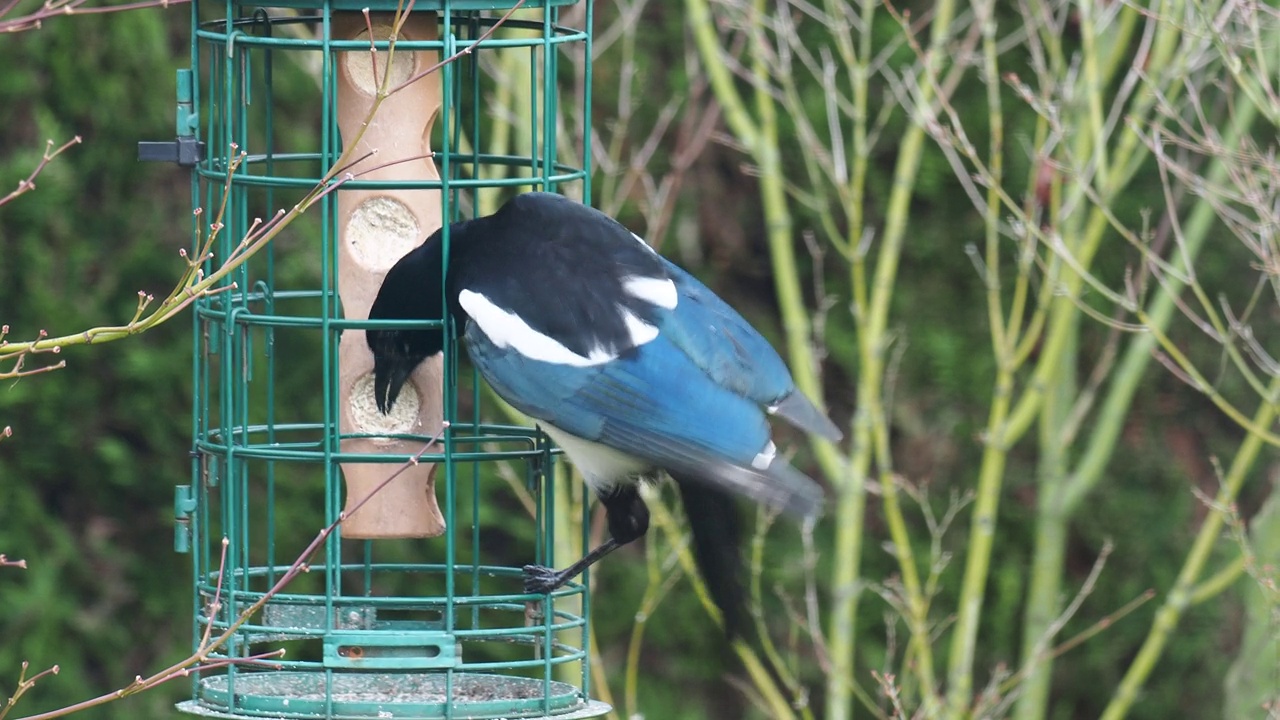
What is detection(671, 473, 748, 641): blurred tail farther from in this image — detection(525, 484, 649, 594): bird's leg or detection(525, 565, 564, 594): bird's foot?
detection(525, 565, 564, 594): bird's foot

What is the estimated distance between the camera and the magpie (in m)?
3.48

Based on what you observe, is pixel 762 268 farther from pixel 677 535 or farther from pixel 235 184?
pixel 235 184

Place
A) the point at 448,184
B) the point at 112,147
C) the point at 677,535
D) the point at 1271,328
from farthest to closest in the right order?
1. the point at 1271,328
2. the point at 112,147
3. the point at 677,535
4. the point at 448,184

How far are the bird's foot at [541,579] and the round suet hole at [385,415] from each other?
39 centimetres

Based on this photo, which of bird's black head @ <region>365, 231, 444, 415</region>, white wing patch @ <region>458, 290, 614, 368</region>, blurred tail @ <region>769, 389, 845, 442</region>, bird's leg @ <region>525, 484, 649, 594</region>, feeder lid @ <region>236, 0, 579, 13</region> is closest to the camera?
feeder lid @ <region>236, 0, 579, 13</region>

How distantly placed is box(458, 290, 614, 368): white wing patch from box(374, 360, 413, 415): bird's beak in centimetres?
28

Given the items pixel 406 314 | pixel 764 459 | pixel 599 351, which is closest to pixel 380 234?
pixel 406 314

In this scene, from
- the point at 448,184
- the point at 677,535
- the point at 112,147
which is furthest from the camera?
the point at 112,147

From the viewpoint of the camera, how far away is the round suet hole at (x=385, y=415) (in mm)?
3750

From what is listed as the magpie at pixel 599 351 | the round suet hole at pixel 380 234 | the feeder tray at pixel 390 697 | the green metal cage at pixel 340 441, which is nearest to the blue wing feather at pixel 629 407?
the magpie at pixel 599 351

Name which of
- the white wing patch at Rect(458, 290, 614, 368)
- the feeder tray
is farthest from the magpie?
the feeder tray

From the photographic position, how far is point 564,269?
11.7 feet

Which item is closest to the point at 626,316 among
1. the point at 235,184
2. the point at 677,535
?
the point at 235,184

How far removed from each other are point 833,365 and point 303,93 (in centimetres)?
209
